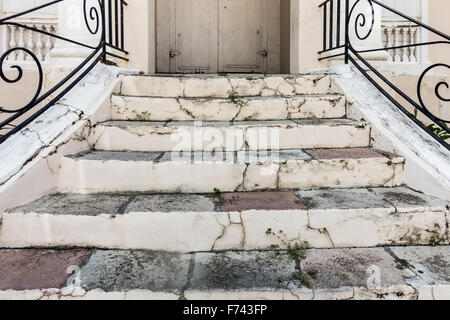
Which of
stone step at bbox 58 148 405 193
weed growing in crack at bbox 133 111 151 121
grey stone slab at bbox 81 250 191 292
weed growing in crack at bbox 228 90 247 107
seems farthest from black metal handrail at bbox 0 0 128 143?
weed growing in crack at bbox 228 90 247 107

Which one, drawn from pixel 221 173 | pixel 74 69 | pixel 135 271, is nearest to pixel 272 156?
pixel 221 173

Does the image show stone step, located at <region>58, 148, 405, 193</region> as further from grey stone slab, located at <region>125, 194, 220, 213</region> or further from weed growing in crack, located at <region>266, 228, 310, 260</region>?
weed growing in crack, located at <region>266, 228, 310, 260</region>

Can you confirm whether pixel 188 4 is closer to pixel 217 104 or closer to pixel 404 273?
pixel 217 104

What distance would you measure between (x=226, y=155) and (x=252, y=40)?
3.53 meters

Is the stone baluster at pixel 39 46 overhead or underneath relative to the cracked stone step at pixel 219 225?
overhead

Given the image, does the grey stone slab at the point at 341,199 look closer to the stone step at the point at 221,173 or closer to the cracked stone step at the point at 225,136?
the stone step at the point at 221,173

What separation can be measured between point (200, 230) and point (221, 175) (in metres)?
0.41

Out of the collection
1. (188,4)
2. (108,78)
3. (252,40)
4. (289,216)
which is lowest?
(289,216)

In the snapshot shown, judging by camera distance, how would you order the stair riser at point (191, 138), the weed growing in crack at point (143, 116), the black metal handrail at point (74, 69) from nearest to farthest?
1. the black metal handrail at point (74, 69)
2. the stair riser at point (191, 138)
3. the weed growing in crack at point (143, 116)

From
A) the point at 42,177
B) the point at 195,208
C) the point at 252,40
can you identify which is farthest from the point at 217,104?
the point at 252,40

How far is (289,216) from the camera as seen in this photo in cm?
142

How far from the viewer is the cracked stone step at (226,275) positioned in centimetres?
110

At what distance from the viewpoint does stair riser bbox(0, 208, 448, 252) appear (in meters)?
1.39

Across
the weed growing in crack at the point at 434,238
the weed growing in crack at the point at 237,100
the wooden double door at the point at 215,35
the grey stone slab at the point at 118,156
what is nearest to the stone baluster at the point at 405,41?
the wooden double door at the point at 215,35
